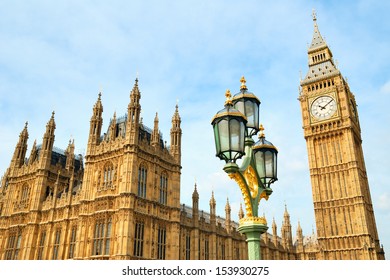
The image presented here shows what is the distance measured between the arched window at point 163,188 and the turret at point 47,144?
1373cm

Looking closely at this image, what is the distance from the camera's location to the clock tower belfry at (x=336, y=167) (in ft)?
176

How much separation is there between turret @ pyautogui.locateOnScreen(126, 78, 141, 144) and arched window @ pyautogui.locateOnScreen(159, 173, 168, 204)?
16.4 ft

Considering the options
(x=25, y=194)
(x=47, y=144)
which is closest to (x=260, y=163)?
(x=47, y=144)

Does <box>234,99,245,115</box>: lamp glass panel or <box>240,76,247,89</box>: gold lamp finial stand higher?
<box>240,76,247,89</box>: gold lamp finial

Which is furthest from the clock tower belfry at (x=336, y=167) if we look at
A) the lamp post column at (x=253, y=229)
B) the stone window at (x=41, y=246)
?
the lamp post column at (x=253, y=229)

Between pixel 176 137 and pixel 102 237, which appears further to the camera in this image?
pixel 176 137

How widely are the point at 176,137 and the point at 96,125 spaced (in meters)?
8.26

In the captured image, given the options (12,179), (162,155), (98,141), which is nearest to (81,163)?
(12,179)

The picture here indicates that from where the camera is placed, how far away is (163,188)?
35.2 m

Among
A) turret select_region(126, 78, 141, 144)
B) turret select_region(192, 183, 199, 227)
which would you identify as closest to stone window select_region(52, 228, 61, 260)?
turret select_region(126, 78, 141, 144)

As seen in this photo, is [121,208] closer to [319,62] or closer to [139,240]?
[139,240]

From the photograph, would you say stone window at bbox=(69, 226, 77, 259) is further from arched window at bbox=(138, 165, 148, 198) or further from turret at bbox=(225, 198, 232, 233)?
turret at bbox=(225, 198, 232, 233)

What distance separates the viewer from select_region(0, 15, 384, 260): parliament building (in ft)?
103

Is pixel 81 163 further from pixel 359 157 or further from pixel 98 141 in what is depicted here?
pixel 359 157
